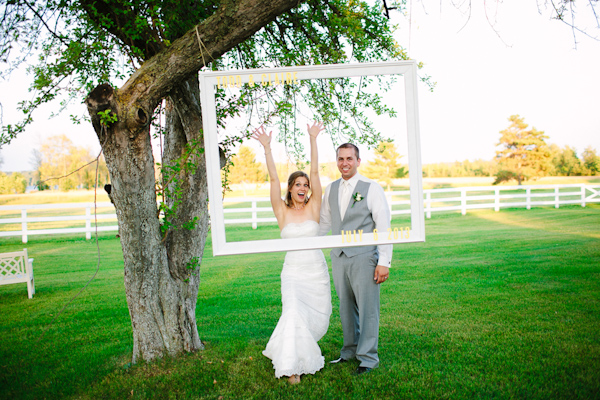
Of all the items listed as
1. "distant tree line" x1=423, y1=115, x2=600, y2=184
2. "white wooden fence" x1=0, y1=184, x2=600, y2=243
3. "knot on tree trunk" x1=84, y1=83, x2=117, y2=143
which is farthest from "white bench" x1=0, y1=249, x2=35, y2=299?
"distant tree line" x1=423, y1=115, x2=600, y2=184

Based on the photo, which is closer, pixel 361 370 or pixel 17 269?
pixel 361 370

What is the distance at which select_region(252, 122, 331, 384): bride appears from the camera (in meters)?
3.55

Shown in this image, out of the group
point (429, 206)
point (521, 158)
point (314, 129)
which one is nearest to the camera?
point (314, 129)

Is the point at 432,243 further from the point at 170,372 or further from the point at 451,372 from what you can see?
the point at 170,372

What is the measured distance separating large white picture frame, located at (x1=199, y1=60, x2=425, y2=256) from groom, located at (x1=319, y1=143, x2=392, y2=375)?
24.3 inches

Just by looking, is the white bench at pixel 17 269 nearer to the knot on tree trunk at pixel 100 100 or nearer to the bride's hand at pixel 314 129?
the knot on tree trunk at pixel 100 100

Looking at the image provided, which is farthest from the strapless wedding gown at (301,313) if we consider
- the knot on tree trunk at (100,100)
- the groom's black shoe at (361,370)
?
the knot on tree trunk at (100,100)

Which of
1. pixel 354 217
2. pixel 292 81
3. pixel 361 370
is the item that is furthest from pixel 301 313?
pixel 292 81

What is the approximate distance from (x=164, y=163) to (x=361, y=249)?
2.24m

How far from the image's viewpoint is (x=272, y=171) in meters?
3.63

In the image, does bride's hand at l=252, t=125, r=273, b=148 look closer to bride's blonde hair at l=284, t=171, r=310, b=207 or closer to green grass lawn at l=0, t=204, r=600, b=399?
bride's blonde hair at l=284, t=171, r=310, b=207

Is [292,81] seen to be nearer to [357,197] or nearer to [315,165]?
[315,165]

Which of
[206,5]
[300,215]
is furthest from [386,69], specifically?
[206,5]

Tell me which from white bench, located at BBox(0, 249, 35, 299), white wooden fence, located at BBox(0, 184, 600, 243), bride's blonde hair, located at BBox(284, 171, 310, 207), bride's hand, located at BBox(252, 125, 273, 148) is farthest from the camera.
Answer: white wooden fence, located at BBox(0, 184, 600, 243)
